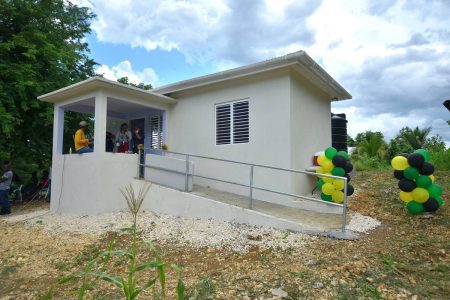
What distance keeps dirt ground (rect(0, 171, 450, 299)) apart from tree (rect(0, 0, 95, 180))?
20.2ft

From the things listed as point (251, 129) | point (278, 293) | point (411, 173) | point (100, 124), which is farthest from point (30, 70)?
point (411, 173)

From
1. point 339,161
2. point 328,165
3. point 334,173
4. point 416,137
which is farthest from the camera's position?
point 416,137

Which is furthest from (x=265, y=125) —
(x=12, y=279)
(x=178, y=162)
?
(x=12, y=279)

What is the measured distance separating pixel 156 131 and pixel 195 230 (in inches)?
223

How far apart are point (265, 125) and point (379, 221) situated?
137 inches

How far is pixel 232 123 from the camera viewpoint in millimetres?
9609

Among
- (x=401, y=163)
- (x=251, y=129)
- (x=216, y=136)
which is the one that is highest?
(x=251, y=129)

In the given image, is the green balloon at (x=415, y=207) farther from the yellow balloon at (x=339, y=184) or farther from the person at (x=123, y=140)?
the person at (x=123, y=140)

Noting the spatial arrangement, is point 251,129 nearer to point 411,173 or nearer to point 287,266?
point 411,173

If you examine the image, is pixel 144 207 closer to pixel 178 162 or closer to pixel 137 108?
pixel 178 162

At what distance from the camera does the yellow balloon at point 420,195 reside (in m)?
7.23

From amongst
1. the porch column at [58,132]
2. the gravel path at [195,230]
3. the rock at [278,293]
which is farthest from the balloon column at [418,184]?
the porch column at [58,132]

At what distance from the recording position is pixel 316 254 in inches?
209

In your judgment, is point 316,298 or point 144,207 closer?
point 316,298
